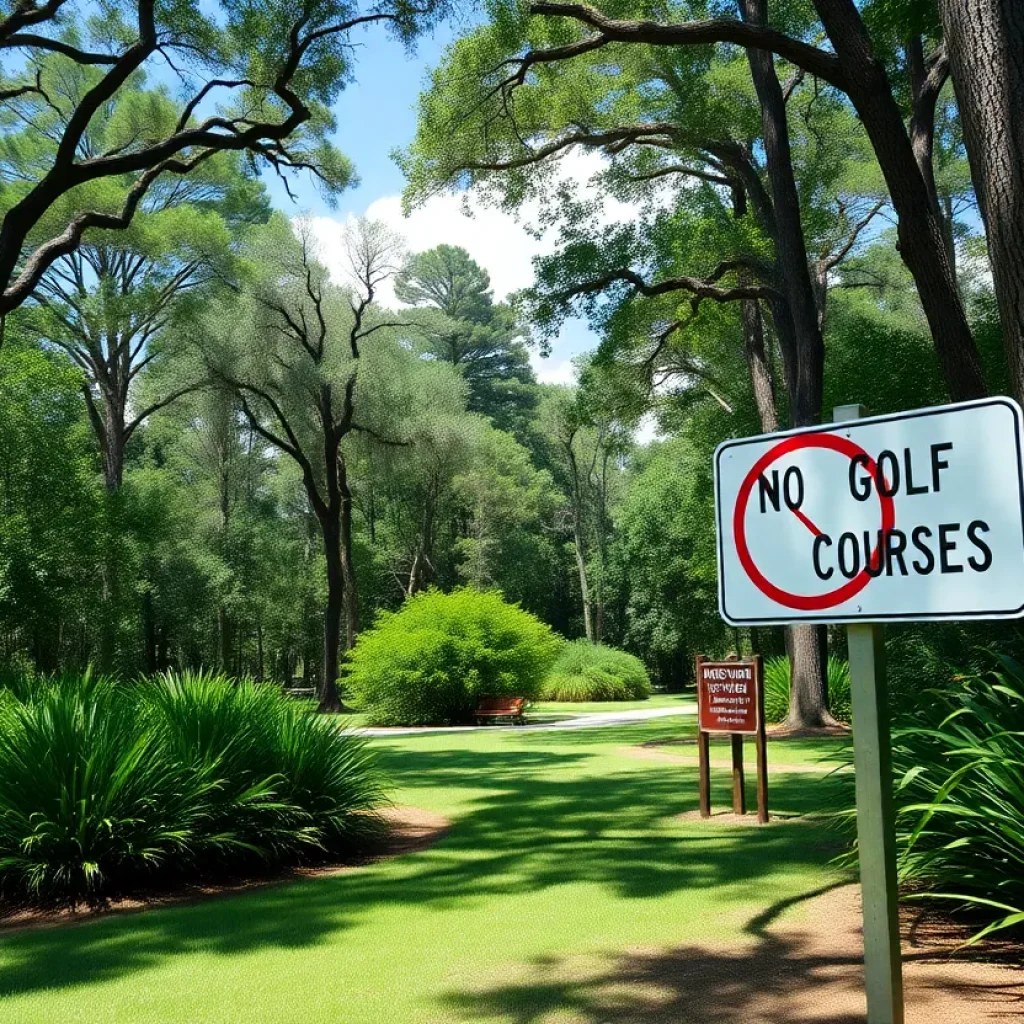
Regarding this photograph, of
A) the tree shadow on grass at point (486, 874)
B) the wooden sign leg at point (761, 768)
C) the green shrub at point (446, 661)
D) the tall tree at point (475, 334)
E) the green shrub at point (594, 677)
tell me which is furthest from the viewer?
the tall tree at point (475, 334)

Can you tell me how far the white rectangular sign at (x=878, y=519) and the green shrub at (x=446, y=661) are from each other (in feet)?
75.3

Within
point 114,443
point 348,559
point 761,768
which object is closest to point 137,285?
point 114,443

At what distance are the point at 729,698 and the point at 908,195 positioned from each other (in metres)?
4.71

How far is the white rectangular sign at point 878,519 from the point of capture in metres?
2.13

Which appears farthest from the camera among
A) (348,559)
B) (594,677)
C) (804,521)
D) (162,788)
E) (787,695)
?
(348,559)

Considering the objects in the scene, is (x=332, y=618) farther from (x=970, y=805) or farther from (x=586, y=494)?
(x=970, y=805)

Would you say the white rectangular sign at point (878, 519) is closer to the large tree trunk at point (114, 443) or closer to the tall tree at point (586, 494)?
the large tree trunk at point (114, 443)

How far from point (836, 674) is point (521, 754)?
791 centimetres

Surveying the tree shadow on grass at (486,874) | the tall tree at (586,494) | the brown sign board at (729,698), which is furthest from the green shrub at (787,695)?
the tall tree at (586,494)

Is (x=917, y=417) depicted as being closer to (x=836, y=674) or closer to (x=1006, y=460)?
(x=1006, y=460)

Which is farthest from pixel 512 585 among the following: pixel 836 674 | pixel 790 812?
pixel 790 812

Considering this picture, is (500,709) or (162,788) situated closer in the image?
(162,788)

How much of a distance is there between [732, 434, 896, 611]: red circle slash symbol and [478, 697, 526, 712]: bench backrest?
74.4 feet

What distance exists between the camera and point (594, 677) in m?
37.5
